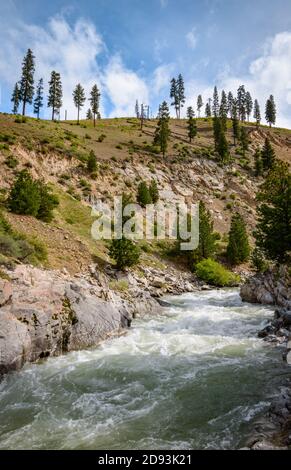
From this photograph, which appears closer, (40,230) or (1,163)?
(40,230)

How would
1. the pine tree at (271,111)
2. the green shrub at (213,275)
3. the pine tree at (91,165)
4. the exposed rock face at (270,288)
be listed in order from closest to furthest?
the exposed rock face at (270,288), the green shrub at (213,275), the pine tree at (91,165), the pine tree at (271,111)

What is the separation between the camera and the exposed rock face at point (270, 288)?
2367cm

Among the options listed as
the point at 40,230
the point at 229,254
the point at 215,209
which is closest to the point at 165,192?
the point at 215,209

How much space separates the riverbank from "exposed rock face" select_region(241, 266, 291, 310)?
931cm

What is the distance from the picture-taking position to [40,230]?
2866 centimetres

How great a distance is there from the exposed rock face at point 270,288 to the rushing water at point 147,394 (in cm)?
→ 809

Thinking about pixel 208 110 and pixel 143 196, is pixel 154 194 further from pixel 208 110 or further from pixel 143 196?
pixel 208 110

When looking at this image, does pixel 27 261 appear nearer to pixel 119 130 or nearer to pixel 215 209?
pixel 215 209

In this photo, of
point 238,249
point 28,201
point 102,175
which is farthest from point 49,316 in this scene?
point 102,175

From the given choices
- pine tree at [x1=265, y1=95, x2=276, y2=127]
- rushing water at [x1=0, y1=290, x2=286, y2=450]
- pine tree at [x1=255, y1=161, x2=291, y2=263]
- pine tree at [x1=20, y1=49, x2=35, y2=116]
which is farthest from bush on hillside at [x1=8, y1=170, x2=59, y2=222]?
pine tree at [x1=265, y1=95, x2=276, y2=127]

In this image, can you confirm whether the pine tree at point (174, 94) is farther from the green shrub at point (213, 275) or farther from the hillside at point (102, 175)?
the green shrub at point (213, 275)

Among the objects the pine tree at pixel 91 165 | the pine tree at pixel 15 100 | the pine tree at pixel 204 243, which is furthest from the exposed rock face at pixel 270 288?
the pine tree at pixel 15 100

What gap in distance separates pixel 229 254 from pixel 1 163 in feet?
101
